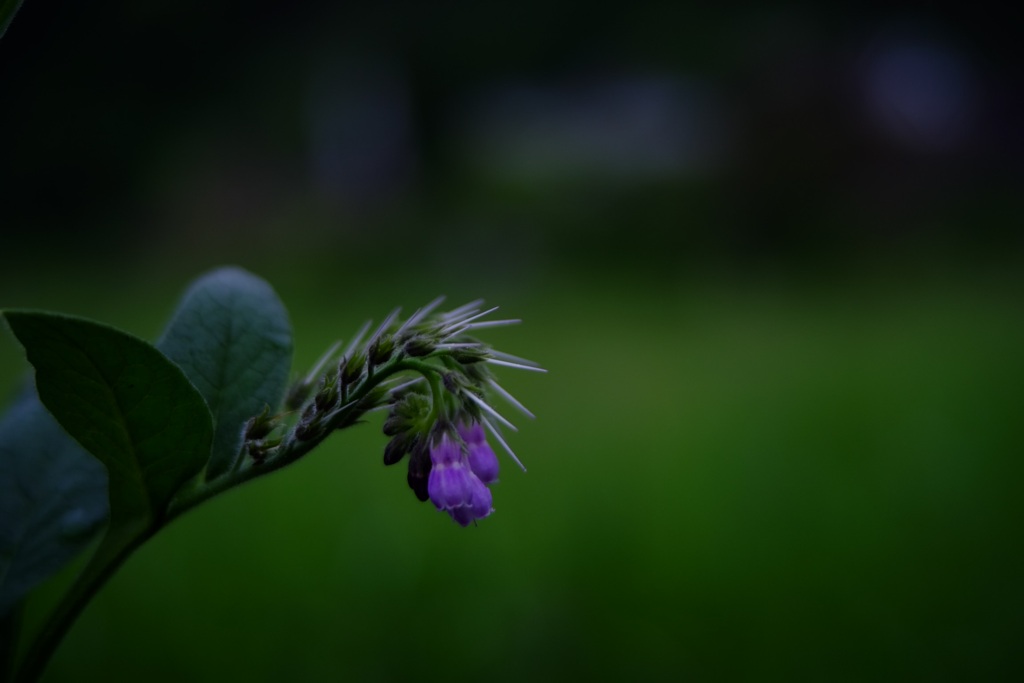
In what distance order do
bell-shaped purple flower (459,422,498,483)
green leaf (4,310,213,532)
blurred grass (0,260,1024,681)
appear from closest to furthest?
green leaf (4,310,213,532), bell-shaped purple flower (459,422,498,483), blurred grass (0,260,1024,681)

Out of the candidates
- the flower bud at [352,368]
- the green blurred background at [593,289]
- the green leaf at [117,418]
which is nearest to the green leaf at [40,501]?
the green leaf at [117,418]

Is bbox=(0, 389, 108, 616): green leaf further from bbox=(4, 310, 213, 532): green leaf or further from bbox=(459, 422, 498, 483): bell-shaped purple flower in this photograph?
bbox=(459, 422, 498, 483): bell-shaped purple flower

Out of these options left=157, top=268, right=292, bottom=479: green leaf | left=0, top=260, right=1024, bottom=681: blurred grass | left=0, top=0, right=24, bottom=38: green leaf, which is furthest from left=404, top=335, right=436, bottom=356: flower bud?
left=0, top=260, right=1024, bottom=681: blurred grass

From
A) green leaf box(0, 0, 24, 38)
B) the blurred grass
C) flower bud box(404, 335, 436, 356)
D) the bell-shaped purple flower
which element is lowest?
the blurred grass

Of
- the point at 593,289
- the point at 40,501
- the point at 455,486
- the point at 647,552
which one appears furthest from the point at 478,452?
the point at 593,289

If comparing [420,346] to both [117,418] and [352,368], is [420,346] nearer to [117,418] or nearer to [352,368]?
[352,368]

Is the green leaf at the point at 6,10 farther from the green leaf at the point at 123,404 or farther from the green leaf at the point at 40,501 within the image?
the green leaf at the point at 40,501
